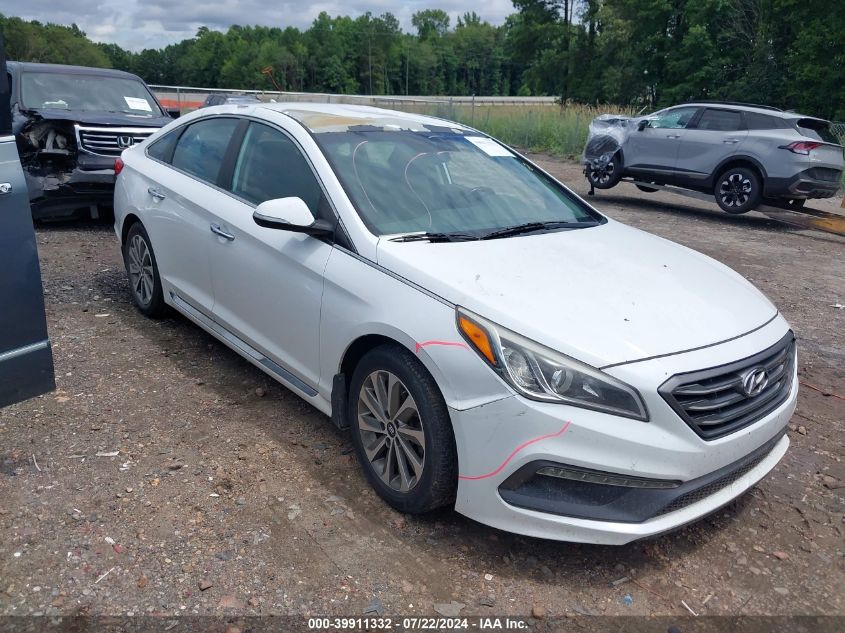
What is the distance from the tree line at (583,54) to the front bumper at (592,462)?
Result: 3.08 meters

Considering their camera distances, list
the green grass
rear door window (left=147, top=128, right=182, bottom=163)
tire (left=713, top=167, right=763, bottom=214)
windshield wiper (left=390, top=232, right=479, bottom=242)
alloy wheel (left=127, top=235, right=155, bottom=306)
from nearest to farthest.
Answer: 1. windshield wiper (left=390, top=232, right=479, bottom=242)
2. rear door window (left=147, top=128, right=182, bottom=163)
3. alloy wheel (left=127, top=235, right=155, bottom=306)
4. tire (left=713, top=167, right=763, bottom=214)
5. the green grass

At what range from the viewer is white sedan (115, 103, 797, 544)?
8.35 ft

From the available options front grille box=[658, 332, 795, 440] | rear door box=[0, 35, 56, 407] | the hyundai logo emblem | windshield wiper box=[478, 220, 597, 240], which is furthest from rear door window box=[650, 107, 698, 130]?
rear door box=[0, 35, 56, 407]

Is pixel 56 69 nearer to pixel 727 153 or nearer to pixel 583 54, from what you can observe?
pixel 727 153

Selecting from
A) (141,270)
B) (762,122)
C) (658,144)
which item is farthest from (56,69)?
(762,122)

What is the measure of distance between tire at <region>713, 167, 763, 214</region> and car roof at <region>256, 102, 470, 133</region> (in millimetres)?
8499

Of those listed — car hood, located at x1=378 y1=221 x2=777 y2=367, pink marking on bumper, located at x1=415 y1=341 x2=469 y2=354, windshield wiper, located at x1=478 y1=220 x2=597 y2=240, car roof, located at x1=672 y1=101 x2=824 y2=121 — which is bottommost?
pink marking on bumper, located at x1=415 y1=341 x2=469 y2=354

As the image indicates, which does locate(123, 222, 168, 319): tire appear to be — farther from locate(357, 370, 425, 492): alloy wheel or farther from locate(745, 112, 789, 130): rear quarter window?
locate(745, 112, 789, 130): rear quarter window

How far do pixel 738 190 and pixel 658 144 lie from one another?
5.67 feet

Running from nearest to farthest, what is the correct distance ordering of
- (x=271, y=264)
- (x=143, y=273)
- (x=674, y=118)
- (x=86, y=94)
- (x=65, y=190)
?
(x=271, y=264) < (x=143, y=273) < (x=65, y=190) < (x=86, y=94) < (x=674, y=118)

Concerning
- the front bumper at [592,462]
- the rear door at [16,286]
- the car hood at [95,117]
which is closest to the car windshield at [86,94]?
the car hood at [95,117]

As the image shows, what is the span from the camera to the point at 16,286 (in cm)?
283

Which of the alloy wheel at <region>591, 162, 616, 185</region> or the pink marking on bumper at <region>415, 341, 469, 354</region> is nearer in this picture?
the pink marking on bumper at <region>415, 341, 469, 354</region>

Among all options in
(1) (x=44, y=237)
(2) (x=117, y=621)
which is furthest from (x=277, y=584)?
(1) (x=44, y=237)
